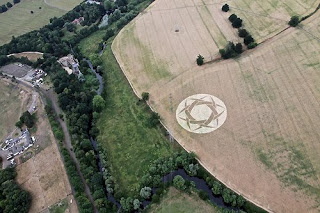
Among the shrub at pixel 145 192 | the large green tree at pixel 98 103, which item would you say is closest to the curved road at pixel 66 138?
the large green tree at pixel 98 103

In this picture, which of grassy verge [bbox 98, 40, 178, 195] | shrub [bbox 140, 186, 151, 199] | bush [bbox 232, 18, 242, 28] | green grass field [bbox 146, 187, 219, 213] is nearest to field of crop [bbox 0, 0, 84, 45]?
grassy verge [bbox 98, 40, 178, 195]

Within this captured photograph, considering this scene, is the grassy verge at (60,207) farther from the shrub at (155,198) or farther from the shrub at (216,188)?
the shrub at (216,188)

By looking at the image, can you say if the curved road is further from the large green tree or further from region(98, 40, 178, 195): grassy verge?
the large green tree

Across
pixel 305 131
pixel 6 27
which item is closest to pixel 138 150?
pixel 305 131

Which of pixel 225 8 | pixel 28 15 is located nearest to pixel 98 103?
pixel 225 8

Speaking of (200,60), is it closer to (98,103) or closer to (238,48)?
(238,48)

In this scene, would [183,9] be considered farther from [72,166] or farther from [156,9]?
[72,166]
